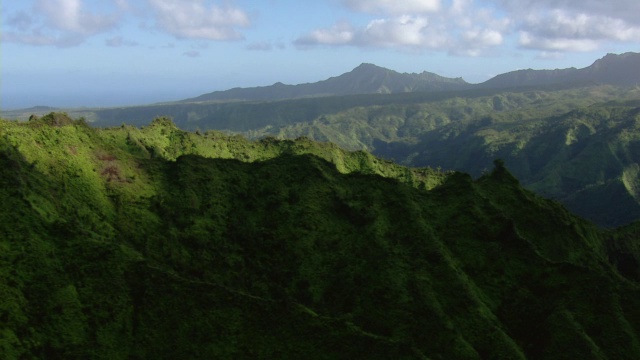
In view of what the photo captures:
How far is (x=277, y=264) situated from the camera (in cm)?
7994

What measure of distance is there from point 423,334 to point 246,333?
2313cm

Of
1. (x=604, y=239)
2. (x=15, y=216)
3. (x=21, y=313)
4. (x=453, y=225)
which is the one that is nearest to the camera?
(x=21, y=313)

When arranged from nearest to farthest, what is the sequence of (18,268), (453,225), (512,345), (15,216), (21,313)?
(21,313) → (18,268) → (15,216) → (512,345) → (453,225)

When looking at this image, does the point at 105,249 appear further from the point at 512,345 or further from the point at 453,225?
the point at 453,225

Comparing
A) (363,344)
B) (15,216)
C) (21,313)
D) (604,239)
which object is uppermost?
(15,216)

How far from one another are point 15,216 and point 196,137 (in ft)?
305

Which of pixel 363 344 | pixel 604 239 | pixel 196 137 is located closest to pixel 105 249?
pixel 363 344

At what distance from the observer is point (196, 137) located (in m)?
152

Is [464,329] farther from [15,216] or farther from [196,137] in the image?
[196,137]

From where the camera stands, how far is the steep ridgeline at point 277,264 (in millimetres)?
55656

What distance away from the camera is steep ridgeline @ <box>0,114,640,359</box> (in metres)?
55.7

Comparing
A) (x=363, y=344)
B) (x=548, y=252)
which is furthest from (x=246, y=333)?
(x=548, y=252)

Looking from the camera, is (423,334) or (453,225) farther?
(453,225)

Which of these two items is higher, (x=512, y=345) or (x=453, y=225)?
(x=453, y=225)
